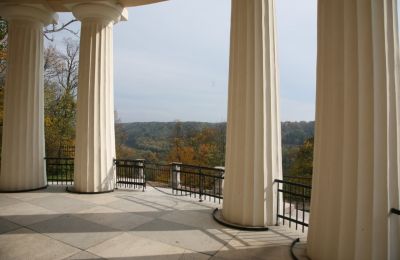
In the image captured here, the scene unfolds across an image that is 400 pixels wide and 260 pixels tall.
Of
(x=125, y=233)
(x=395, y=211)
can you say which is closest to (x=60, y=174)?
(x=125, y=233)

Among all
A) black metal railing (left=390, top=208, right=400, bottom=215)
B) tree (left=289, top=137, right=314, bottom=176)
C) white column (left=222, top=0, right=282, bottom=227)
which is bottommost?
tree (left=289, top=137, right=314, bottom=176)

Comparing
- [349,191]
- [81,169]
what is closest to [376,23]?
[349,191]

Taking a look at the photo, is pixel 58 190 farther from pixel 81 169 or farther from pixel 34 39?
pixel 34 39

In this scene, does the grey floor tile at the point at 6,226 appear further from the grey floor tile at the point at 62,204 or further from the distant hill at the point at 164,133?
the distant hill at the point at 164,133

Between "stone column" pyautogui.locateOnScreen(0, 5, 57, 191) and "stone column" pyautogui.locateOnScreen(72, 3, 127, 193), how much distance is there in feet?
6.42

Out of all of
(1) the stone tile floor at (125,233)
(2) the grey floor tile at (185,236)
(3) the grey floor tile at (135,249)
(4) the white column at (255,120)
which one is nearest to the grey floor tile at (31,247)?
(1) the stone tile floor at (125,233)

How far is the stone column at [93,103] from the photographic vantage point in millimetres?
11352

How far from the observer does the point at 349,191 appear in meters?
4.52

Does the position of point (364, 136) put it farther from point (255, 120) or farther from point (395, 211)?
point (255, 120)

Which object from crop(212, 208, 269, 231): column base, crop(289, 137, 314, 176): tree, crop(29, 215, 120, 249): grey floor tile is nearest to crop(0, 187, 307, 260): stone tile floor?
crop(29, 215, 120, 249): grey floor tile

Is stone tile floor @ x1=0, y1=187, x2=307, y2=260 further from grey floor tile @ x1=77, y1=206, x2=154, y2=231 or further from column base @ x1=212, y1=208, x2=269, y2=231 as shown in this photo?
column base @ x1=212, y1=208, x2=269, y2=231

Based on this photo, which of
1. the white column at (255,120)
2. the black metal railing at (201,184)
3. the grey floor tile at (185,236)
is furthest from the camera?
the black metal railing at (201,184)

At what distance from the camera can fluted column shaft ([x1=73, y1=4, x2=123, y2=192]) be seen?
11.4 m

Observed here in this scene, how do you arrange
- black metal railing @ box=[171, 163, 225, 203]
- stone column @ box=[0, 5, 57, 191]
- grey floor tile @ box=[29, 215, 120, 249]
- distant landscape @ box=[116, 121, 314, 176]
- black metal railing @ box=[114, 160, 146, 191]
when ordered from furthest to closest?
distant landscape @ box=[116, 121, 314, 176] → black metal railing @ box=[114, 160, 146, 191] → stone column @ box=[0, 5, 57, 191] → black metal railing @ box=[171, 163, 225, 203] → grey floor tile @ box=[29, 215, 120, 249]
